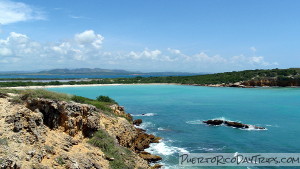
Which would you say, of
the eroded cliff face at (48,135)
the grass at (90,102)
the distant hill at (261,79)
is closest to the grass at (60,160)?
the eroded cliff face at (48,135)

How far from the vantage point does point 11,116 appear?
1188 cm

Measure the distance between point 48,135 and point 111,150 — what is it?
13.5ft

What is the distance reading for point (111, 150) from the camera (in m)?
15.2

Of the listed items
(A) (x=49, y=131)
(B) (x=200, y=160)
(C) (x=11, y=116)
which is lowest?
(B) (x=200, y=160)

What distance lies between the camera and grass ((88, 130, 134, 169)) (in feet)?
46.0

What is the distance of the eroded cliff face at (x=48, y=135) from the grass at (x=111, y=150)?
0.38 m

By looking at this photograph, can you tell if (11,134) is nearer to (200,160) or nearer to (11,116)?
(11,116)

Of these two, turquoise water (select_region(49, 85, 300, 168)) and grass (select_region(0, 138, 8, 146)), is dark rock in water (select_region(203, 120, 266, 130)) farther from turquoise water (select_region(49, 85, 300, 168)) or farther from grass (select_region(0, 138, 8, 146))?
grass (select_region(0, 138, 8, 146))

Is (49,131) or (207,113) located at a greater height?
(49,131)

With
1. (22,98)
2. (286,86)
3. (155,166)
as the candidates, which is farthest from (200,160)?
(286,86)

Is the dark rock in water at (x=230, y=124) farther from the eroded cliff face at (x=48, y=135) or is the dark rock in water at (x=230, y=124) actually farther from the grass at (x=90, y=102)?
the eroded cliff face at (x=48, y=135)

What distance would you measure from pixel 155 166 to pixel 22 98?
1064 cm

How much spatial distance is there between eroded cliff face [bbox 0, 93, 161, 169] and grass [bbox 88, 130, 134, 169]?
14.9 inches

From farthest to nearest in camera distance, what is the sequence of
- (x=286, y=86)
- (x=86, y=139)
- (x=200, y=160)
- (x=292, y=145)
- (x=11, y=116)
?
(x=286, y=86)
(x=292, y=145)
(x=200, y=160)
(x=86, y=139)
(x=11, y=116)
